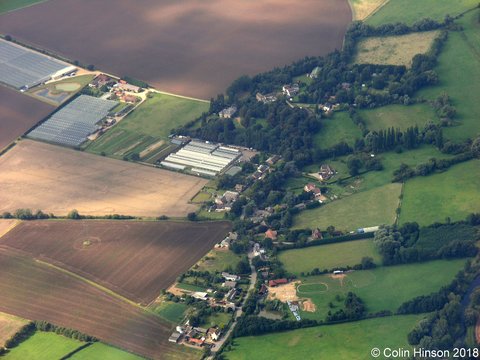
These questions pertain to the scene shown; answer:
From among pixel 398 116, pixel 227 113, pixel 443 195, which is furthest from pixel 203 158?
pixel 443 195

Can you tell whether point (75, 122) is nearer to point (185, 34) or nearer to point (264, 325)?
point (185, 34)

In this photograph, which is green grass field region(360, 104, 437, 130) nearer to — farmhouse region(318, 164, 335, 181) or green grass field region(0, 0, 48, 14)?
farmhouse region(318, 164, 335, 181)

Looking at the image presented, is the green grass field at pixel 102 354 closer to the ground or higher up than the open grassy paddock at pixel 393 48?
closer to the ground

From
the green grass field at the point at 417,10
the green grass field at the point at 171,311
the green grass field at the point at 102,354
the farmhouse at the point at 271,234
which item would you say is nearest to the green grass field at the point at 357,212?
the farmhouse at the point at 271,234

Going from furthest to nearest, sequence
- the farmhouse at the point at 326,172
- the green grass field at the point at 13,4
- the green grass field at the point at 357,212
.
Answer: the green grass field at the point at 13,4, the farmhouse at the point at 326,172, the green grass field at the point at 357,212

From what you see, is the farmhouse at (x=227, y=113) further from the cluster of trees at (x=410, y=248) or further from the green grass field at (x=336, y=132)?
the cluster of trees at (x=410, y=248)

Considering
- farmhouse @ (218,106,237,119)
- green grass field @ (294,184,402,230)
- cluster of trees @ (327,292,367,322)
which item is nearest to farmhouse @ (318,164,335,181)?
green grass field @ (294,184,402,230)
